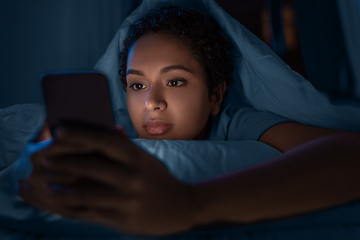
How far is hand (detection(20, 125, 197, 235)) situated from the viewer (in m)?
0.25

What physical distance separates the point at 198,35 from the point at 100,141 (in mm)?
721

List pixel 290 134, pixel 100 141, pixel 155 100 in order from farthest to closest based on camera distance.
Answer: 1. pixel 155 100
2. pixel 290 134
3. pixel 100 141

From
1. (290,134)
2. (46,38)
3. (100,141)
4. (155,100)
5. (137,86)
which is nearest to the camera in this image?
(100,141)

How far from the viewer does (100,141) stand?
25 cm

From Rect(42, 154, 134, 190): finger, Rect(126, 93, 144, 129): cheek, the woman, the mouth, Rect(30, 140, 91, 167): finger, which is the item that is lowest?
the mouth

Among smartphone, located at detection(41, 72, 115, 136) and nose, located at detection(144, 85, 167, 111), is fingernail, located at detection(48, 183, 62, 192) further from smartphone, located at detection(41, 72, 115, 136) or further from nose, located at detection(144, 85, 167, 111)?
nose, located at detection(144, 85, 167, 111)

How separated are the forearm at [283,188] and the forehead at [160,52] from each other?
51 centimetres

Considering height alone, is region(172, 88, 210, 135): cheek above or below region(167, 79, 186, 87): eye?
below

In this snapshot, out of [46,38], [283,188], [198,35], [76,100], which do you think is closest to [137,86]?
[198,35]

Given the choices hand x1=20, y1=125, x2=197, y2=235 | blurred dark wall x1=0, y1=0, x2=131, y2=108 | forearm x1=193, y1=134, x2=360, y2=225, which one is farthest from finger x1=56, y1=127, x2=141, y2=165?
blurred dark wall x1=0, y1=0, x2=131, y2=108

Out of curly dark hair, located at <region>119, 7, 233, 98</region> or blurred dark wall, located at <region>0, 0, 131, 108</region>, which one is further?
blurred dark wall, located at <region>0, 0, 131, 108</region>

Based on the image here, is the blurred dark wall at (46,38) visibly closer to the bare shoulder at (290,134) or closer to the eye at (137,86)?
the eye at (137,86)

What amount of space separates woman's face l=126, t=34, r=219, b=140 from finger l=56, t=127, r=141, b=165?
1.35 ft

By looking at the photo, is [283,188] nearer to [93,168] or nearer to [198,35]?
[93,168]
